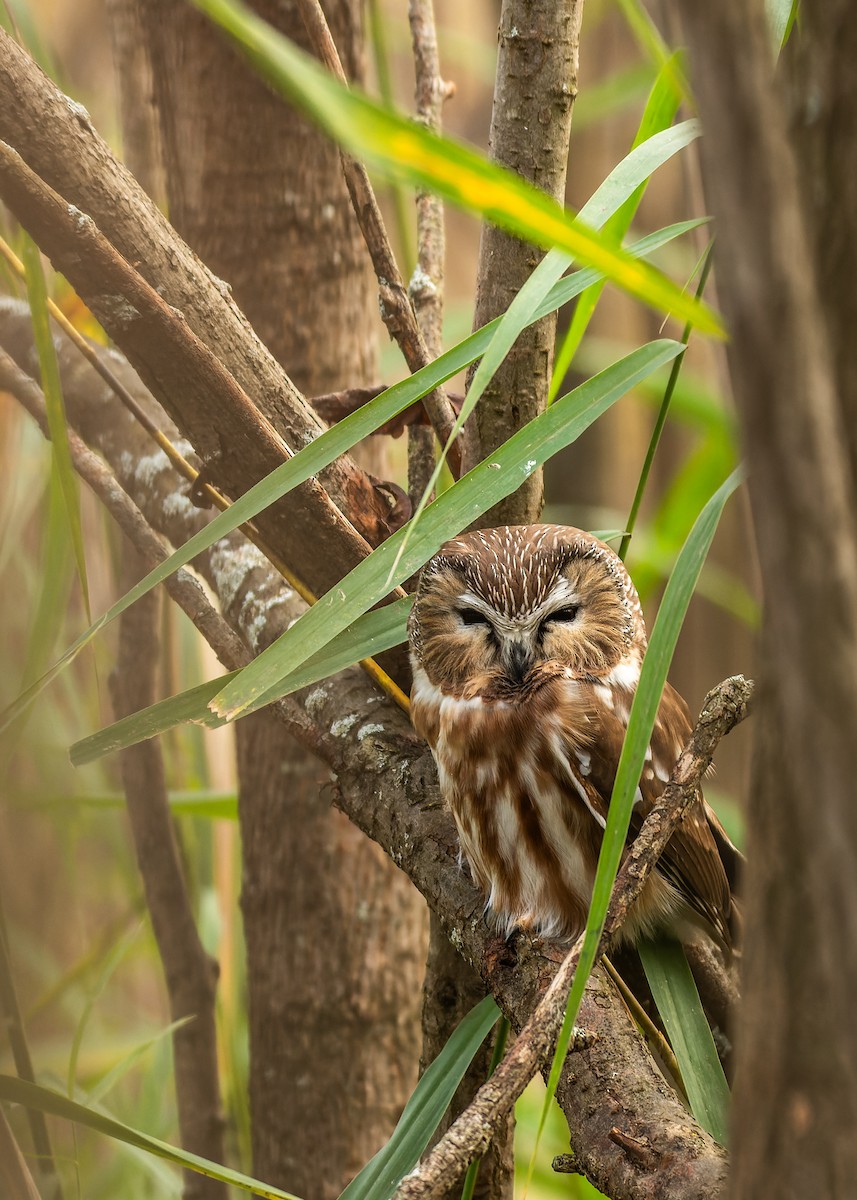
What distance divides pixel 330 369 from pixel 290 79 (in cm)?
142

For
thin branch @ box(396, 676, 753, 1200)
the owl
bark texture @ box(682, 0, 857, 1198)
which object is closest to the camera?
bark texture @ box(682, 0, 857, 1198)

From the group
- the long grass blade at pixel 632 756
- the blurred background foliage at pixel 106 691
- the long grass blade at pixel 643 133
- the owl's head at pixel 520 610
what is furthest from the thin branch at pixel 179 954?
the long grass blade at pixel 632 756

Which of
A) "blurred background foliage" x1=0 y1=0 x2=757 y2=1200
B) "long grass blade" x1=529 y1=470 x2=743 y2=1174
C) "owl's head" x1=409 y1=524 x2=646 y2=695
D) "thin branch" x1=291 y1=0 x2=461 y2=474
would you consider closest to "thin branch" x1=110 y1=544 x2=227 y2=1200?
"blurred background foliage" x1=0 y1=0 x2=757 y2=1200

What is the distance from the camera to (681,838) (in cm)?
136

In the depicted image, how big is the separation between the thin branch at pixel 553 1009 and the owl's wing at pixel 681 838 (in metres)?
0.41

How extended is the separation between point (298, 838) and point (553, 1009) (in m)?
1.09

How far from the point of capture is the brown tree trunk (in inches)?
68.5

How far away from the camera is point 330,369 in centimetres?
182

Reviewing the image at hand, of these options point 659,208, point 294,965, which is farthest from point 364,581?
point 659,208

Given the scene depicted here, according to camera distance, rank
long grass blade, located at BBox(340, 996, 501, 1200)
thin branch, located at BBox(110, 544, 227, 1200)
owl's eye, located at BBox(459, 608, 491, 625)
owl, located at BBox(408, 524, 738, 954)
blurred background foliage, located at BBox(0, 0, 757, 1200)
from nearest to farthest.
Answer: long grass blade, located at BBox(340, 996, 501, 1200) < owl, located at BBox(408, 524, 738, 954) < owl's eye, located at BBox(459, 608, 491, 625) < blurred background foliage, located at BBox(0, 0, 757, 1200) < thin branch, located at BBox(110, 544, 227, 1200)

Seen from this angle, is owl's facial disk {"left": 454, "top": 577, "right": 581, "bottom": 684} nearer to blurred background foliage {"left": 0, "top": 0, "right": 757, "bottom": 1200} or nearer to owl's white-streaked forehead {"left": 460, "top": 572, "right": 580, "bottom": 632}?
owl's white-streaked forehead {"left": 460, "top": 572, "right": 580, "bottom": 632}

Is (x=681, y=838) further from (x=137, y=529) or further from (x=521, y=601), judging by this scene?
(x=137, y=529)

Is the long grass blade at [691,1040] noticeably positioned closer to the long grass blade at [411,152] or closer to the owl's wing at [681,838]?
the owl's wing at [681,838]

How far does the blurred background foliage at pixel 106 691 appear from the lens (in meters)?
1.64
